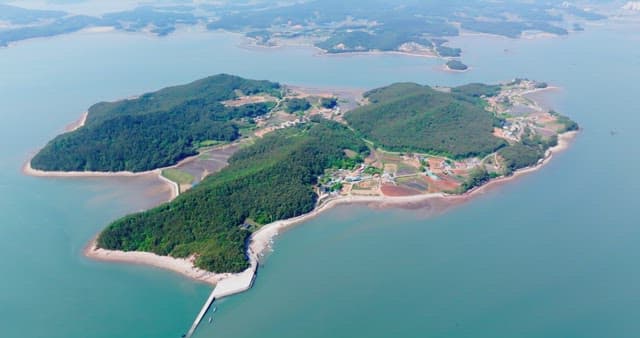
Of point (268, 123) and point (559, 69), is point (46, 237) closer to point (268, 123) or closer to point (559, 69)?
point (268, 123)

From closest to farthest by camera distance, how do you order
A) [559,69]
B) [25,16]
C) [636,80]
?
[636,80]
[559,69]
[25,16]

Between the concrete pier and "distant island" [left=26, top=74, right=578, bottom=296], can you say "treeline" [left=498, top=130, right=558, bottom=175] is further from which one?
the concrete pier

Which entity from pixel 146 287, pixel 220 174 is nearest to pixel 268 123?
pixel 220 174

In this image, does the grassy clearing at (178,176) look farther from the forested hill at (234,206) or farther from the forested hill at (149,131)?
the forested hill at (234,206)

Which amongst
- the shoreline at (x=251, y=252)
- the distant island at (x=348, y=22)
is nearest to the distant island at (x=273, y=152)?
the shoreline at (x=251, y=252)

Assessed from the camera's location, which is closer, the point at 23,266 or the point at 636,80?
the point at 23,266

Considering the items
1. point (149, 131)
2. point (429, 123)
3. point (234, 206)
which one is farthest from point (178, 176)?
point (429, 123)
